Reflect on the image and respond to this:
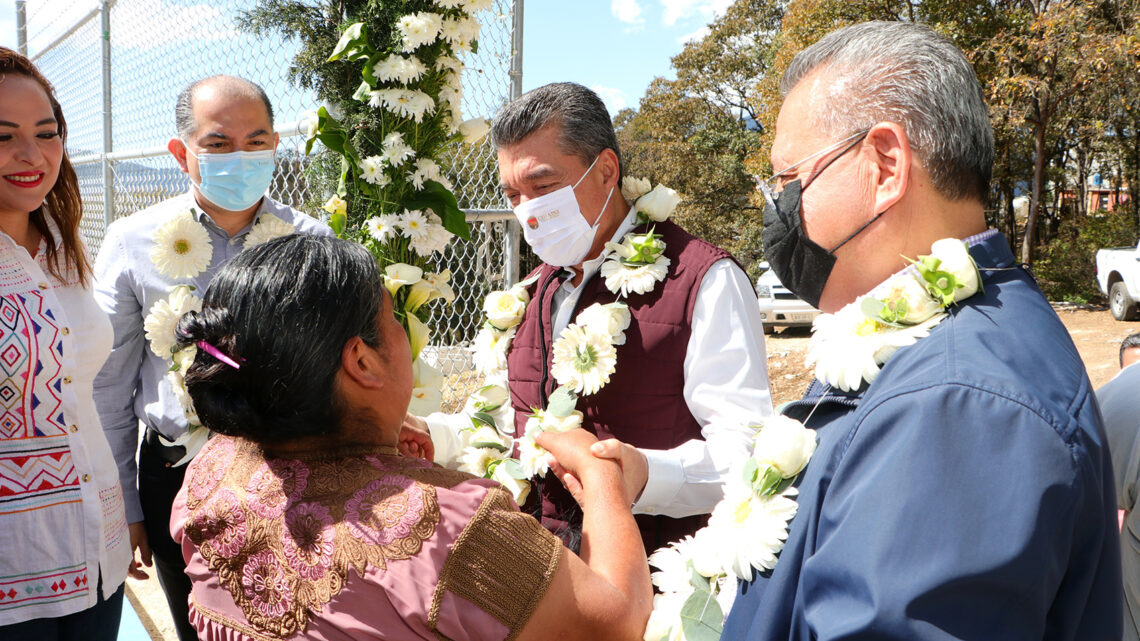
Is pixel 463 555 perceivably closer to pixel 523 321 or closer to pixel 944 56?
pixel 944 56

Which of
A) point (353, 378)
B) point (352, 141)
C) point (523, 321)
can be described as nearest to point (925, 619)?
point (353, 378)

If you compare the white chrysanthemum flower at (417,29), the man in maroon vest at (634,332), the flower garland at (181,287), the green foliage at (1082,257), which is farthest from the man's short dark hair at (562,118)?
the green foliage at (1082,257)

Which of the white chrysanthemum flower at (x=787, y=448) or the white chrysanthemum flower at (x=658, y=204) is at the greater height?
the white chrysanthemum flower at (x=658, y=204)

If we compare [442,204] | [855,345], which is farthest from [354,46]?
[855,345]

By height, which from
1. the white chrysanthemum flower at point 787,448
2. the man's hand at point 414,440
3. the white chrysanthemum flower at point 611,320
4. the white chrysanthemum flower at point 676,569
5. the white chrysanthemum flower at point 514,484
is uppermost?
the white chrysanthemum flower at point 787,448

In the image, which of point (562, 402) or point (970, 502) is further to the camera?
point (562, 402)

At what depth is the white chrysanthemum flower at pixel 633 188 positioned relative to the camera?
2645 millimetres

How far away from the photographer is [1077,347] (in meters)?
8.70

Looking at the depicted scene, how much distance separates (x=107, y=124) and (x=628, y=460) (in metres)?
5.09

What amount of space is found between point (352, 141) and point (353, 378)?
1.71 metres

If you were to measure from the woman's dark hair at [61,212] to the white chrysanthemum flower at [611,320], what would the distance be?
1523 millimetres

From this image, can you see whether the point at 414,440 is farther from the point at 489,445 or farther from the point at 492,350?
the point at 492,350

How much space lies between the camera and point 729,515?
148cm

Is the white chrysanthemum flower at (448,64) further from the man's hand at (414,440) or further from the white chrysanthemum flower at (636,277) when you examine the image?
the man's hand at (414,440)
